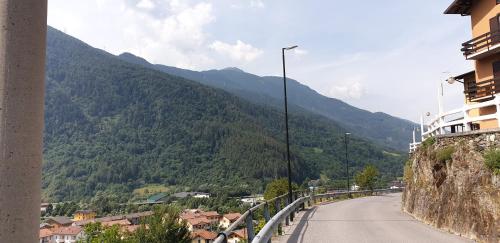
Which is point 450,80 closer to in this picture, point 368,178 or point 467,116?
point 467,116

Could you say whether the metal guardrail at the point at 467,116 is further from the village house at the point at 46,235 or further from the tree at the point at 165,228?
the village house at the point at 46,235

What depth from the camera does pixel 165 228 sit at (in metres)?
36.4

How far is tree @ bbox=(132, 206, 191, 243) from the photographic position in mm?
35928

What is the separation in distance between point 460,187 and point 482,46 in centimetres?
1218

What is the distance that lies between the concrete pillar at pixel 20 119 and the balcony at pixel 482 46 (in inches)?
888

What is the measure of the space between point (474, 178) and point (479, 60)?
47.0 feet

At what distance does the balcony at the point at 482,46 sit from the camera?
20.7m

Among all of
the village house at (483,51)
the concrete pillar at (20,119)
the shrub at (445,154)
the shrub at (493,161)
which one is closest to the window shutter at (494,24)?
the village house at (483,51)

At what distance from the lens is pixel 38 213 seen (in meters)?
2.80

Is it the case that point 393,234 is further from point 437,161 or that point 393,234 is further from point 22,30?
point 22,30

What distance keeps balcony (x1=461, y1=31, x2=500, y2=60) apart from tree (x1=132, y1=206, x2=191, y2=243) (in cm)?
2640

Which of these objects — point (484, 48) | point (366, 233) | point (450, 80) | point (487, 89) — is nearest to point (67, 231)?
point (450, 80)

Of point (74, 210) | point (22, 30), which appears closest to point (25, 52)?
point (22, 30)

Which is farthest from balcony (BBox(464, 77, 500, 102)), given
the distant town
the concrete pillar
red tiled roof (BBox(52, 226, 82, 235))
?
red tiled roof (BBox(52, 226, 82, 235))
